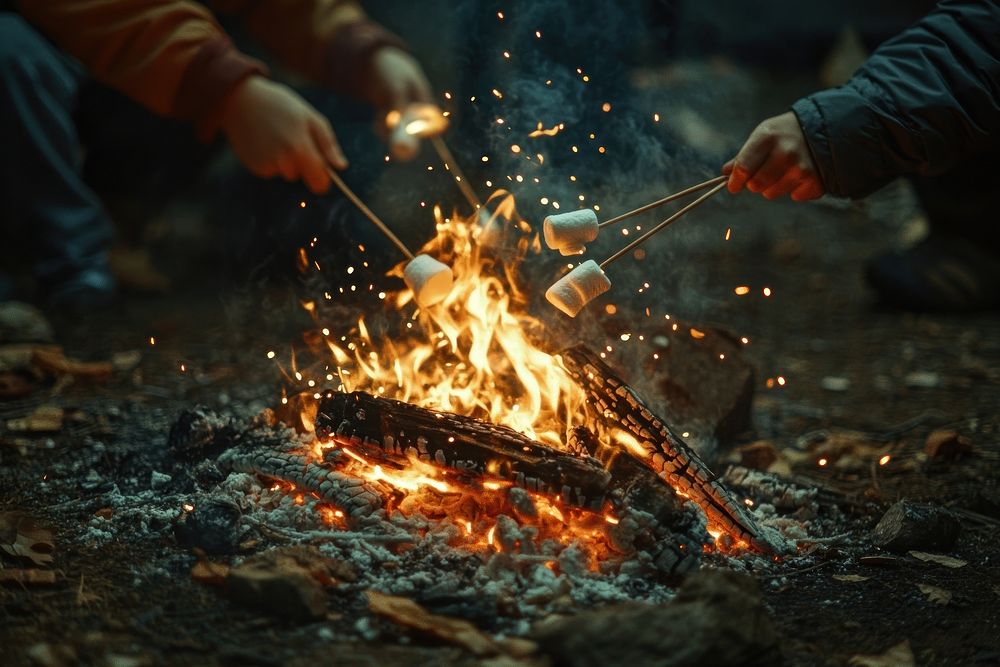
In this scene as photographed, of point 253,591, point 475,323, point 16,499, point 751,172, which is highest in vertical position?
point 751,172

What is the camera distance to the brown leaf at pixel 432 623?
1937mm

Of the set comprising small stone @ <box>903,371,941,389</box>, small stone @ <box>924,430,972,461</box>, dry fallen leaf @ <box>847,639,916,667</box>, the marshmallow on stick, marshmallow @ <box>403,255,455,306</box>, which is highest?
the marshmallow on stick

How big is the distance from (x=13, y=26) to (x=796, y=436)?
4479mm

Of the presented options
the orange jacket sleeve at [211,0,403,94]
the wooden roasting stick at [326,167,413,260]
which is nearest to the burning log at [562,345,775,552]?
the wooden roasting stick at [326,167,413,260]

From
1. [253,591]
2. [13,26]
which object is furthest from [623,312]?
[13,26]

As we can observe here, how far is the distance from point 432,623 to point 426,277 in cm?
107

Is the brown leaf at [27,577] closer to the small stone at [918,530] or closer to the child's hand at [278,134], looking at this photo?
the child's hand at [278,134]

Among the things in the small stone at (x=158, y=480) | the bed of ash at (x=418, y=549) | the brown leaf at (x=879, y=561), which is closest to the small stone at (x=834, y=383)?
the bed of ash at (x=418, y=549)

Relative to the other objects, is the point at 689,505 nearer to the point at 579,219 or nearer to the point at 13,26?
the point at 579,219

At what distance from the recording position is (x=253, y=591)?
2094mm

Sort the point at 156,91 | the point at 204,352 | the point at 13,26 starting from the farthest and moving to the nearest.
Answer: the point at 13,26 → the point at 204,352 → the point at 156,91

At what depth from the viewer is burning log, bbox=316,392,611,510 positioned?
2.33 m

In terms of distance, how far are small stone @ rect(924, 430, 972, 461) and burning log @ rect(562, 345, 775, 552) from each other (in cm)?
115

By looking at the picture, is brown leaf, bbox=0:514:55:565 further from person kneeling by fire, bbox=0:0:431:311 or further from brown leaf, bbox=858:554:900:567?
brown leaf, bbox=858:554:900:567
